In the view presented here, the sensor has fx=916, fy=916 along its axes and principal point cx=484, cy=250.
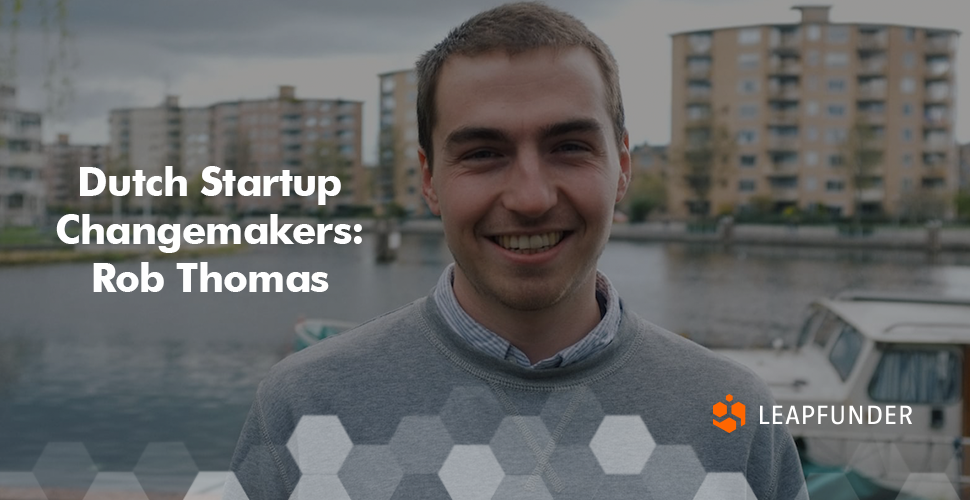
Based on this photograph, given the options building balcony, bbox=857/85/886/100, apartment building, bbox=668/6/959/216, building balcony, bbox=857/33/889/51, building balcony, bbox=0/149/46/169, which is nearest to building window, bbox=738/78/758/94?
apartment building, bbox=668/6/959/216

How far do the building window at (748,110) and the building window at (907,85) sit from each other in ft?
34.7

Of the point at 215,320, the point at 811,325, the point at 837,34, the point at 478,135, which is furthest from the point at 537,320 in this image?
the point at 837,34

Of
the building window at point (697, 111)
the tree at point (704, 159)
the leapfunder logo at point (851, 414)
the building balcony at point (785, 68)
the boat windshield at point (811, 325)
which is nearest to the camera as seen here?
the leapfunder logo at point (851, 414)

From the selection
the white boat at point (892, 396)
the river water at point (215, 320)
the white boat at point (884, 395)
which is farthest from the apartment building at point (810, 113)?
the white boat at point (892, 396)

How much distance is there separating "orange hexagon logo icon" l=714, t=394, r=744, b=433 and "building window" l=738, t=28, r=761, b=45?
75.4m

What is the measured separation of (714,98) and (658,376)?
7493cm

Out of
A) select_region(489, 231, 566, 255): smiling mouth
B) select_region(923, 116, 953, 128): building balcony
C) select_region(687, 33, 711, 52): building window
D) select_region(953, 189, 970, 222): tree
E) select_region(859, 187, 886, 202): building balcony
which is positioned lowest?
select_region(953, 189, 970, 222): tree

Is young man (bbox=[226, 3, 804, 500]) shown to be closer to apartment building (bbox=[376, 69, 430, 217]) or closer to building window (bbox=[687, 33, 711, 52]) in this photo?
building window (bbox=[687, 33, 711, 52])

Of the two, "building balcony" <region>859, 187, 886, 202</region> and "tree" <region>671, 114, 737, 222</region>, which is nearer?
"building balcony" <region>859, 187, 886, 202</region>

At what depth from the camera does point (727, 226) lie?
59.0m

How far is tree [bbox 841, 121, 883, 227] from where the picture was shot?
210 ft

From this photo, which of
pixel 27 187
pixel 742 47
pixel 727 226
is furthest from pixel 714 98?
pixel 27 187

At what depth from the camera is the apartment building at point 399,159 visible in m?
86.2

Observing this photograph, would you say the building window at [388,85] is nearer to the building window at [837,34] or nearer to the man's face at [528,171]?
the building window at [837,34]
